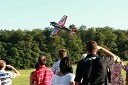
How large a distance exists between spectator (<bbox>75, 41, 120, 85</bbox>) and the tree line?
224ft

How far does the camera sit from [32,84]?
8.23 metres

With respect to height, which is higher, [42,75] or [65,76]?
[42,75]

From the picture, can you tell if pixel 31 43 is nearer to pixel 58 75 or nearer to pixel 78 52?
pixel 78 52

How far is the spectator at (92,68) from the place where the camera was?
6.01m

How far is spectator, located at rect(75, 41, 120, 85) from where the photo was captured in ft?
19.7

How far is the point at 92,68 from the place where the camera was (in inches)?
239

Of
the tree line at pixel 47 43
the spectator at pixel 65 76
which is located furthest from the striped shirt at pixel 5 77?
the tree line at pixel 47 43

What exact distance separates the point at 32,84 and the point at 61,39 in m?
78.1

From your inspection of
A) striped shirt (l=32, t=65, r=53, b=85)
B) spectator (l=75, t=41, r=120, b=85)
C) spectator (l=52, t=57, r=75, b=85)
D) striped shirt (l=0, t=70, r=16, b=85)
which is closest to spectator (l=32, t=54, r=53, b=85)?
striped shirt (l=32, t=65, r=53, b=85)

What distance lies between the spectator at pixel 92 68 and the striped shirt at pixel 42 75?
7.10ft

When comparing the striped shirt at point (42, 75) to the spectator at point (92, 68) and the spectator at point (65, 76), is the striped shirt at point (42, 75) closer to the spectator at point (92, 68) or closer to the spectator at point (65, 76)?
the spectator at point (65, 76)

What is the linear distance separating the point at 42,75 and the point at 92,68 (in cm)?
236

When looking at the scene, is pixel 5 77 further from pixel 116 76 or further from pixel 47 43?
pixel 47 43

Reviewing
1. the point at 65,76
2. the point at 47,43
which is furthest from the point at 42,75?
the point at 47,43
